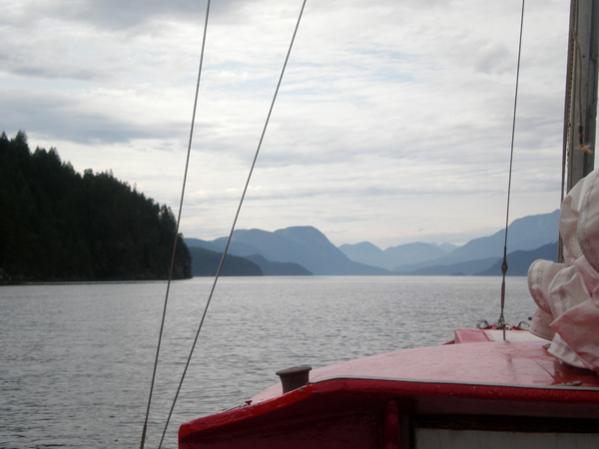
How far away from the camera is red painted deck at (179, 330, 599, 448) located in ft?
11.5

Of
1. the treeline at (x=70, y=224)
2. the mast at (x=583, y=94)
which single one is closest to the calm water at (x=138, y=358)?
the mast at (x=583, y=94)

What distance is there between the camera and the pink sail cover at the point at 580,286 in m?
3.44

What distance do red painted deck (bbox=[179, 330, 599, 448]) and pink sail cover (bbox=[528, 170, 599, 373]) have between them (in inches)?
6.2

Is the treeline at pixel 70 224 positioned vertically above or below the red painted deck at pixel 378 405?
above

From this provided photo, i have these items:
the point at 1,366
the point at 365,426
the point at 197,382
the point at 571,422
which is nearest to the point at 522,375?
the point at 571,422

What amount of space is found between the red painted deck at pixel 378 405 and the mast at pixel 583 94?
Result: 4.04m

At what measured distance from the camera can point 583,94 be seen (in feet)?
26.6

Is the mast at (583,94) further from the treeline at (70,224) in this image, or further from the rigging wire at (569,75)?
the treeline at (70,224)

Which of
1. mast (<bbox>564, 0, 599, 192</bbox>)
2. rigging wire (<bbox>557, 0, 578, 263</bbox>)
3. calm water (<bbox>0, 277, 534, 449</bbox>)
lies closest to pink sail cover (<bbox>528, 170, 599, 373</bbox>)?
mast (<bbox>564, 0, 599, 192</bbox>)

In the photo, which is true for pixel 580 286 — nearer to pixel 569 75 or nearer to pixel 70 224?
pixel 569 75

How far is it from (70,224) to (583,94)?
16833cm

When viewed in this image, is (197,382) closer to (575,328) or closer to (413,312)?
(575,328)

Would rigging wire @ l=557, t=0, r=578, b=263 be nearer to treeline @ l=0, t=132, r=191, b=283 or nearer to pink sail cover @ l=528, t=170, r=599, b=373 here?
pink sail cover @ l=528, t=170, r=599, b=373

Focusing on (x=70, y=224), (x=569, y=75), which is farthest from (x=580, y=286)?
(x=70, y=224)
